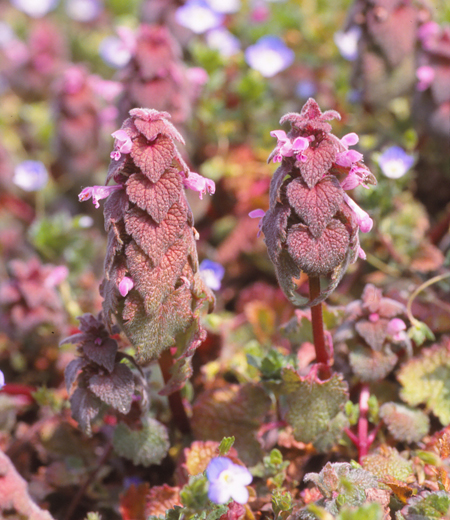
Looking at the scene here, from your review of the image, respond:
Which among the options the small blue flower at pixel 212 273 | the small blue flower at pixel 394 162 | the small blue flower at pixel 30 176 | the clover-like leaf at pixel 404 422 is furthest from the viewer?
the small blue flower at pixel 30 176

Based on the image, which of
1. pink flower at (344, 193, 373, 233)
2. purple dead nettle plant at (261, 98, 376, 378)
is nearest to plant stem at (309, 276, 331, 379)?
purple dead nettle plant at (261, 98, 376, 378)

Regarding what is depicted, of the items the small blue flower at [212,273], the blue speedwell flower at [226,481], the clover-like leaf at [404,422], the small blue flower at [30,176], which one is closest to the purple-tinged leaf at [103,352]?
the blue speedwell flower at [226,481]

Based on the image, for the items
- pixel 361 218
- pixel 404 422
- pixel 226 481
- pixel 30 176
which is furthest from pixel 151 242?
pixel 30 176

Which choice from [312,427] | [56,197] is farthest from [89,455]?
[56,197]

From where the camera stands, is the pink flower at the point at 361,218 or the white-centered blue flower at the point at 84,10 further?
the white-centered blue flower at the point at 84,10

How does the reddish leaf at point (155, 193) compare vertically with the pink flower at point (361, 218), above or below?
above

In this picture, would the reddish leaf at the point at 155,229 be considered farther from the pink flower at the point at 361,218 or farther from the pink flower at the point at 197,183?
the pink flower at the point at 361,218

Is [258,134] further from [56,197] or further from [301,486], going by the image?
[301,486]
